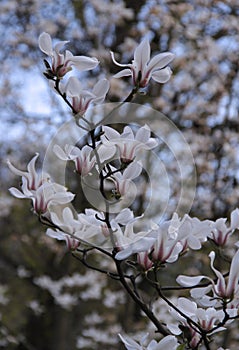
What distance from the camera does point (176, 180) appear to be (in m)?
4.03

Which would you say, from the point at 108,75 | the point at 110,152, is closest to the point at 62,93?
the point at 110,152

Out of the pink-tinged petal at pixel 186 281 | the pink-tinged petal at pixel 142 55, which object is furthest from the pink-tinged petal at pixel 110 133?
the pink-tinged petal at pixel 186 281

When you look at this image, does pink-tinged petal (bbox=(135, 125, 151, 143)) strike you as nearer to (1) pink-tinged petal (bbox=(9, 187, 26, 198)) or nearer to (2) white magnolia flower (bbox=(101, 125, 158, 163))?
(2) white magnolia flower (bbox=(101, 125, 158, 163))

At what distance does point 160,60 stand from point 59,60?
0.49ft

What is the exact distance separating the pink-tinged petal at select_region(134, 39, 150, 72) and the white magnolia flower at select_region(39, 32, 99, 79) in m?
0.07

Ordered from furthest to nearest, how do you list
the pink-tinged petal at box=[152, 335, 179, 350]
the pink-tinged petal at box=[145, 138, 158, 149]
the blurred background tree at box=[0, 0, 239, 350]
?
1. the blurred background tree at box=[0, 0, 239, 350]
2. the pink-tinged petal at box=[145, 138, 158, 149]
3. the pink-tinged petal at box=[152, 335, 179, 350]

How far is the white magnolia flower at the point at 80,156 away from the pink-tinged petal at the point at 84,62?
12cm

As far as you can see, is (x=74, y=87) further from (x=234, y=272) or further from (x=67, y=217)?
(x=234, y=272)

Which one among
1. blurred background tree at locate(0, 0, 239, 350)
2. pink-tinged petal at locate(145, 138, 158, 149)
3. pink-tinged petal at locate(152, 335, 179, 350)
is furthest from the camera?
blurred background tree at locate(0, 0, 239, 350)

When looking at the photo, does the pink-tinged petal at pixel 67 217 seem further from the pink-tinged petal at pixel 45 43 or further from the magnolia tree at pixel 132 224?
the pink-tinged petal at pixel 45 43

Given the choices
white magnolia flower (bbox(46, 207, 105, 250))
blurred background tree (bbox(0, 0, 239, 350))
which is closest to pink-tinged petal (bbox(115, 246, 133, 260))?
white magnolia flower (bbox(46, 207, 105, 250))

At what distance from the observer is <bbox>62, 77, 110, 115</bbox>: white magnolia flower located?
31.2 inches

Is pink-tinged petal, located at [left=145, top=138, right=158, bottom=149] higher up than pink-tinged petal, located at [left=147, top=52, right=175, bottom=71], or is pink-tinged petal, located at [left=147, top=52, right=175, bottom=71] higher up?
pink-tinged petal, located at [left=147, top=52, right=175, bottom=71]

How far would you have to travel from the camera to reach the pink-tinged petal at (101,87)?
0.80 meters
